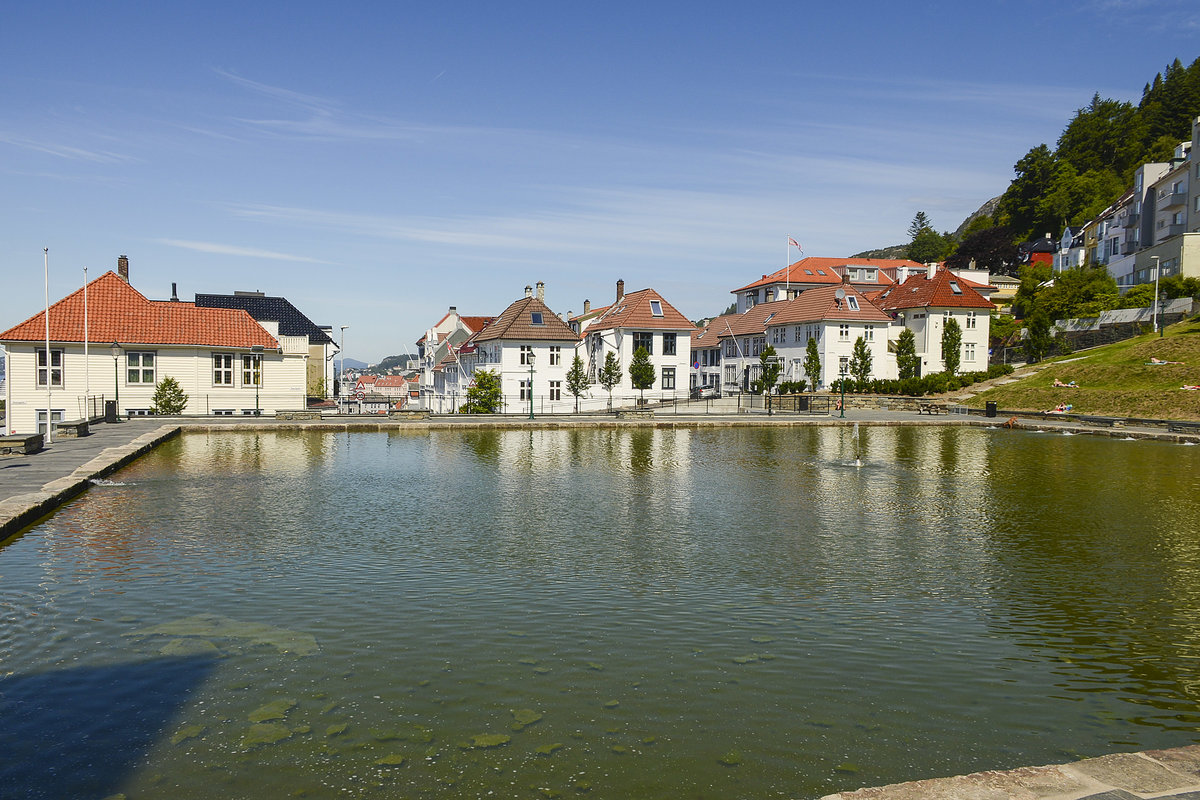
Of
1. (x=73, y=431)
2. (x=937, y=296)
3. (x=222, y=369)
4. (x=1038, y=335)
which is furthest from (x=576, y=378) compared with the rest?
(x=1038, y=335)

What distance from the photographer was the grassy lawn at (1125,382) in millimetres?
48250

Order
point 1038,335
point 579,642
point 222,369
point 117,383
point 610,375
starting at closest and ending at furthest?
point 579,642 → point 117,383 → point 222,369 → point 610,375 → point 1038,335

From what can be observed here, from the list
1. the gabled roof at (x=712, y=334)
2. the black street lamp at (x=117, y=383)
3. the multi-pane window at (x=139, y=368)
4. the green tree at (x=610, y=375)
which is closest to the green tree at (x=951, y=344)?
the gabled roof at (x=712, y=334)

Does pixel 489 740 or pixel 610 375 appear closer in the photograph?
pixel 489 740

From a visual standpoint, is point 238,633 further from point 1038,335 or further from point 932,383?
point 1038,335

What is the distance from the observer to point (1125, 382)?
53594 millimetres

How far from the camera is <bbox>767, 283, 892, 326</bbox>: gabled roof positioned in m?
71.5

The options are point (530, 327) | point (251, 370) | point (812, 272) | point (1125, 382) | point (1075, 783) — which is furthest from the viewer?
point (812, 272)

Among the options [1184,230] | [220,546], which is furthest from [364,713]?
[1184,230]

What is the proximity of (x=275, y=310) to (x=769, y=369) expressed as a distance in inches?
1895

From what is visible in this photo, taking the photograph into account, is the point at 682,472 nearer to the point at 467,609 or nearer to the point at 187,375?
the point at 467,609

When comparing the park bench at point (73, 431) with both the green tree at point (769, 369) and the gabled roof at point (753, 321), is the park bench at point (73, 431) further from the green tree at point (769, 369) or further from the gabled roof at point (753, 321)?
the gabled roof at point (753, 321)

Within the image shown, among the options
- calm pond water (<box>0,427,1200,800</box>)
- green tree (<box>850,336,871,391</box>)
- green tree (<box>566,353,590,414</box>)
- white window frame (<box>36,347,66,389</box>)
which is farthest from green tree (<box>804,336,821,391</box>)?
white window frame (<box>36,347,66,389</box>)

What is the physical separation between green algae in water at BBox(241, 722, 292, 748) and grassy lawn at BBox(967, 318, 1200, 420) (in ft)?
Result: 172
